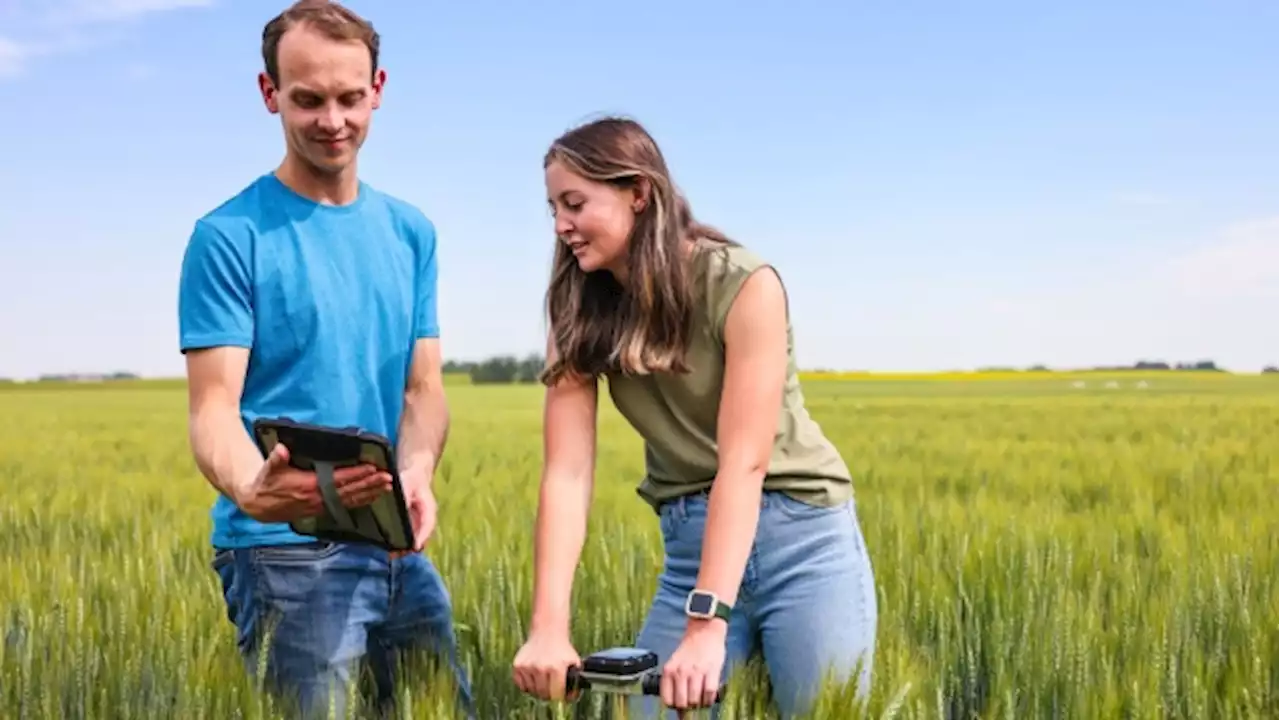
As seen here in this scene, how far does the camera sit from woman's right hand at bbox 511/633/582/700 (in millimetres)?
2041

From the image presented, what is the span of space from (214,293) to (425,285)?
0.46 m

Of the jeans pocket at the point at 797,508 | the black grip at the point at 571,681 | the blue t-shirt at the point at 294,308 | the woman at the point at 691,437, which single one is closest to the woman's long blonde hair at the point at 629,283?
the woman at the point at 691,437

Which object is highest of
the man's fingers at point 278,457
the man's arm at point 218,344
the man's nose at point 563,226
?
the man's nose at point 563,226

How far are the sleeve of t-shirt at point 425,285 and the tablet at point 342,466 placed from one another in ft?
1.68

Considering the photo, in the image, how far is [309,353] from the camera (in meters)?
2.46

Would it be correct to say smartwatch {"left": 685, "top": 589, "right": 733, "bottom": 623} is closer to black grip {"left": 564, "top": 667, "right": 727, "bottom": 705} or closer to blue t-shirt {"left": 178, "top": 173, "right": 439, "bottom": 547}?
black grip {"left": 564, "top": 667, "right": 727, "bottom": 705}

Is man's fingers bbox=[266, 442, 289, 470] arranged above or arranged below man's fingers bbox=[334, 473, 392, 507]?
above

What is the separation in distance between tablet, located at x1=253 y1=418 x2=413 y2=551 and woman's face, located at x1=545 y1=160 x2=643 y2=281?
451mm

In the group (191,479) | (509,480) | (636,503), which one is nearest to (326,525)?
(636,503)

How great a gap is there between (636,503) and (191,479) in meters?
3.23

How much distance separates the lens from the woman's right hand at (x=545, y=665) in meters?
2.04

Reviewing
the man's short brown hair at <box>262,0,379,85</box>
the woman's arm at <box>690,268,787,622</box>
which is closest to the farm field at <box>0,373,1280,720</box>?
the woman's arm at <box>690,268,787,622</box>

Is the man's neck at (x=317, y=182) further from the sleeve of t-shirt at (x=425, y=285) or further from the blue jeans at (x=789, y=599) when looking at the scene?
the blue jeans at (x=789, y=599)

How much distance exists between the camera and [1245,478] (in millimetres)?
6898
